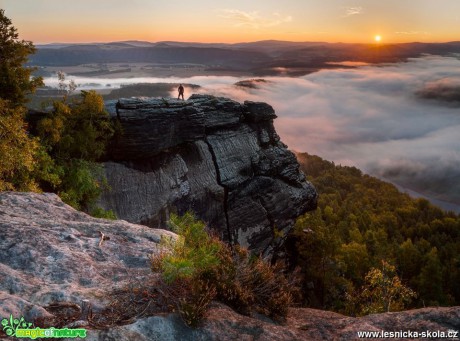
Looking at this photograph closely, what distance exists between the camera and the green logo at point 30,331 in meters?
6.51

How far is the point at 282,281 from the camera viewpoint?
980cm

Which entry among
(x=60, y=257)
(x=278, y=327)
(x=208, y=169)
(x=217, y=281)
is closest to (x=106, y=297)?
(x=217, y=281)

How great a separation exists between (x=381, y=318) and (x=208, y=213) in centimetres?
2639

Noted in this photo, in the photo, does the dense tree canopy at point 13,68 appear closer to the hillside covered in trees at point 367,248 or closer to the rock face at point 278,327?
the rock face at point 278,327

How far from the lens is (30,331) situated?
660cm

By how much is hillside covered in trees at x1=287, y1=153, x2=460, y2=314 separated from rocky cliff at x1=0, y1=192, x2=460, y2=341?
18321 mm

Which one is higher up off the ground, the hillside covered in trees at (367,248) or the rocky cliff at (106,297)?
the rocky cliff at (106,297)

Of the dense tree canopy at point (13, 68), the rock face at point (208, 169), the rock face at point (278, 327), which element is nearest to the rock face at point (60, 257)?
the rock face at point (278, 327)

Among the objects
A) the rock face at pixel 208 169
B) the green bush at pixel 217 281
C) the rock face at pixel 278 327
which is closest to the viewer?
the rock face at pixel 278 327

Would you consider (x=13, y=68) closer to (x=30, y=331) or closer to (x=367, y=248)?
(x=30, y=331)

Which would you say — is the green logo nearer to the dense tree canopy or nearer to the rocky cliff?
the rocky cliff

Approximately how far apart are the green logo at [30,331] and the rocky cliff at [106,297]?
0.19 m

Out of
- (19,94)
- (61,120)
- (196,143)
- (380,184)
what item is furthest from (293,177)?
(380,184)

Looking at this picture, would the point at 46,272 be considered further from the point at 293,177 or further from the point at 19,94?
the point at 293,177
